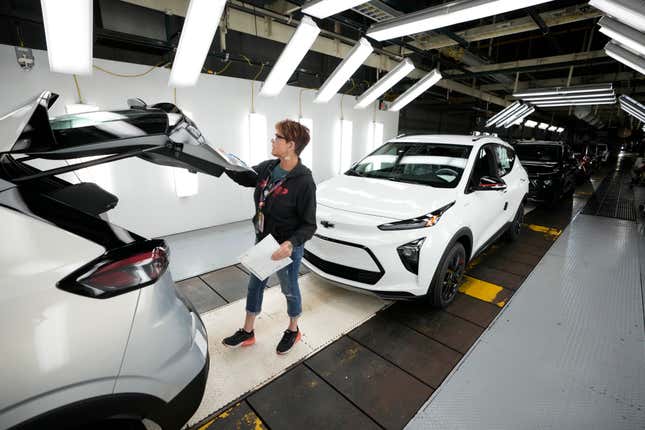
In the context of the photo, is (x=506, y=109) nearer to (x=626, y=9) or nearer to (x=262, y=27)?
(x=626, y=9)

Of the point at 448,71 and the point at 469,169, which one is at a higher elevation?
the point at 448,71

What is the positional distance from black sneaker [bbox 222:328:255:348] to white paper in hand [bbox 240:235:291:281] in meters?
0.74

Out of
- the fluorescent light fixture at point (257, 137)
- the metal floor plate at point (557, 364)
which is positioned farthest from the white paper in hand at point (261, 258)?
the fluorescent light fixture at point (257, 137)

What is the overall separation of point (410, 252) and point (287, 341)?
3.76ft

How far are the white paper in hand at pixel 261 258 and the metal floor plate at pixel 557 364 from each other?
121 centimetres

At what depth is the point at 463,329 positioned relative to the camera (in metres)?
2.60

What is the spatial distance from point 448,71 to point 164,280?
7.92 meters

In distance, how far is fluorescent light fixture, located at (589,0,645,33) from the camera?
2216mm

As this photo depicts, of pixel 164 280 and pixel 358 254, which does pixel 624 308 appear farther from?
pixel 164 280

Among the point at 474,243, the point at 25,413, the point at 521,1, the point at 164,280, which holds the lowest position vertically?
the point at 474,243

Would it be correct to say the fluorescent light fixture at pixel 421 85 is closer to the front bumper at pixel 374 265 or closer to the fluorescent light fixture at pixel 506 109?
the fluorescent light fixture at pixel 506 109

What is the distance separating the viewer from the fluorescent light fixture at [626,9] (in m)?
2.22

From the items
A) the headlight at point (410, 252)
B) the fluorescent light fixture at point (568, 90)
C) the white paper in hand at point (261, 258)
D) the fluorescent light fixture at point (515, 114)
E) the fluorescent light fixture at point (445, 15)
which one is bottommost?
the headlight at point (410, 252)

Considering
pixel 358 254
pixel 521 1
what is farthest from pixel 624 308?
pixel 521 1
